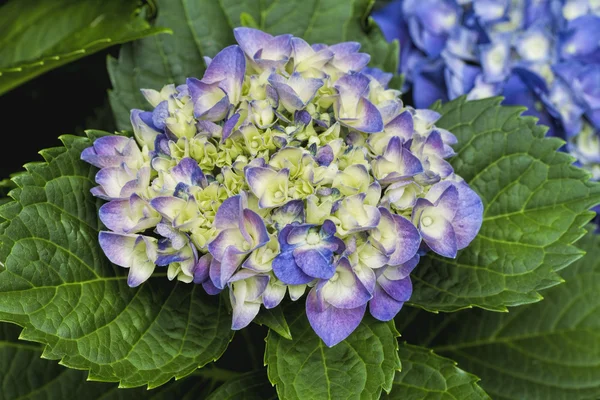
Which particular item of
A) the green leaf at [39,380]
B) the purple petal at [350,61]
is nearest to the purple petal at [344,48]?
the purple petal at [350,61]

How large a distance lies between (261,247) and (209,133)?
168 millimetres

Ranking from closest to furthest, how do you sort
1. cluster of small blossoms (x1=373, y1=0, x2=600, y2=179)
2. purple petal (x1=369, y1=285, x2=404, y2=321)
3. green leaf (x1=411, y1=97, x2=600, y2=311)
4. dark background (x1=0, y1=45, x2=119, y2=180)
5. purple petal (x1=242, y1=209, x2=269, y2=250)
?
purple petal (x1=242, y1=209, x2=269, y2=250), purple petal (x1=369, y1=285, x2=404, y2=321), green leaf (x1=411, y1=97, x2=600, y2=311), cluster of small blossoms (x1=373, y1=0, x2=600, y2=179), dark background (x1=0, y1=45, x2=119, y2=180)

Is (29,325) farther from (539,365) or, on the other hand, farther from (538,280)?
(539,365)

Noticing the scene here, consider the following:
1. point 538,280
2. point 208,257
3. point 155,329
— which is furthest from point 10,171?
point 538,280

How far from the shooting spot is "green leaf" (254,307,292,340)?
84cm

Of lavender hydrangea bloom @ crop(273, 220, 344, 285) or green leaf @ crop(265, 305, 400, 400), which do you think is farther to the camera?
green leaf @ crop(265, 305, 400, 400)

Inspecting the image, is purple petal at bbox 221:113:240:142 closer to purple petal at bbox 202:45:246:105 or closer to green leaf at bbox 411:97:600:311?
purple petal at bbox 202:45:246:105

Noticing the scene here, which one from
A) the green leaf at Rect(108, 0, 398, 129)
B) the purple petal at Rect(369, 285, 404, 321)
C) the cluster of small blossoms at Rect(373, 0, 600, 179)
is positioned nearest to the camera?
the purple petal at Rect(369, 285, 404, 321)

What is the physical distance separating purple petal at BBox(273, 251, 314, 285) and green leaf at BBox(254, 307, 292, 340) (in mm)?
107

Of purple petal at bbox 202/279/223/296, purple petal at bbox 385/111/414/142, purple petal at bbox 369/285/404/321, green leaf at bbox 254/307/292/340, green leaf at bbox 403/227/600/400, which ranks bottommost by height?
green leaf at bbox 403/227/600/400

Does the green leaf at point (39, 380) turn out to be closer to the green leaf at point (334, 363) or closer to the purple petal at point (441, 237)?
the green leaf at point (334, 363)

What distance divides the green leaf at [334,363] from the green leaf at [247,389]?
0.11 meters

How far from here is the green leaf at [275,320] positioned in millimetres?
841

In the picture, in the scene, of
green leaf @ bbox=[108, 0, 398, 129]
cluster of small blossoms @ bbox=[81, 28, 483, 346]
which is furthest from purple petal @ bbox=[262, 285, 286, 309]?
green leaf @ bbox=[108, 0, 398, 129]
